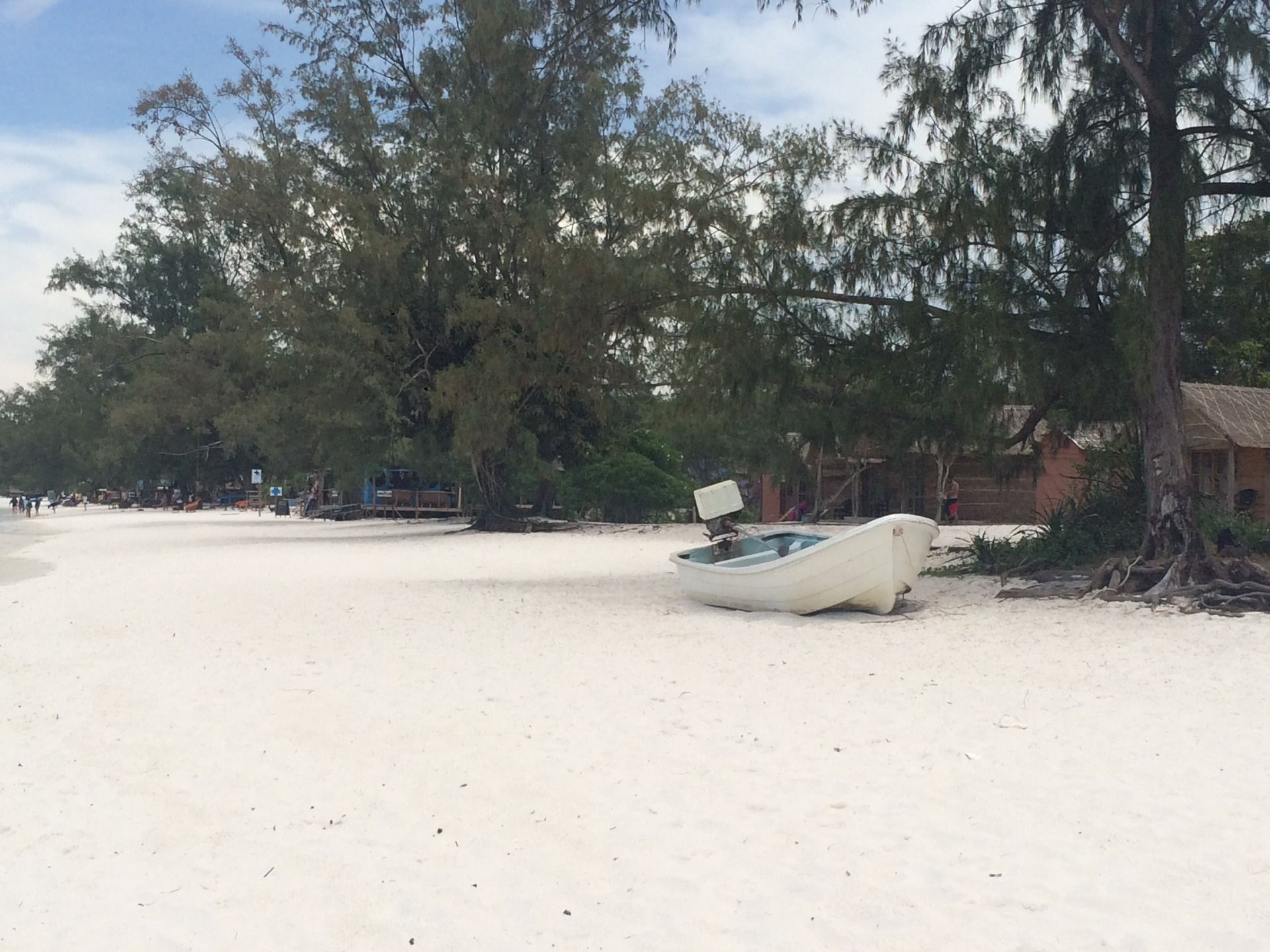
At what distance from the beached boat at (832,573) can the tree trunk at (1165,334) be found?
265 cm

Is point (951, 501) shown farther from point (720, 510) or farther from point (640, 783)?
point (640, 783)

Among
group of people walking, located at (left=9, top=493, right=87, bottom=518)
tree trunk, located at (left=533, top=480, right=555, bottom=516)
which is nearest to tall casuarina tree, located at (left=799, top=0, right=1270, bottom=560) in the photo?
tree trunk, located at (left=533, top=480, right=555, bottom=516)

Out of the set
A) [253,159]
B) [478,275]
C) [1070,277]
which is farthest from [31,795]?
[253,159]

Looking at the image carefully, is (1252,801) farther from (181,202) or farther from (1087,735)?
(181,202)

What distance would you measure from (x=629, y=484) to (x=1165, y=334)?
1847 centimetres

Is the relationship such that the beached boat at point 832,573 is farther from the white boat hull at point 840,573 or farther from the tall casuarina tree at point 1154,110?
the tall casuarina tree at point 1154,110

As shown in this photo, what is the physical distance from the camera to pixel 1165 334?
1116cm

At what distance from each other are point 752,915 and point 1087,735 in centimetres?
299

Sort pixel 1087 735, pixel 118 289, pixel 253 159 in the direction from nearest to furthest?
pixel 1087 735, pixel 253 159, pixel 118 289

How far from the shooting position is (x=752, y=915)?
11.7 ft

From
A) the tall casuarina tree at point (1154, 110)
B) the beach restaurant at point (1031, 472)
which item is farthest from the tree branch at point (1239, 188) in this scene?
the beach restaurant at point (1031, 472)

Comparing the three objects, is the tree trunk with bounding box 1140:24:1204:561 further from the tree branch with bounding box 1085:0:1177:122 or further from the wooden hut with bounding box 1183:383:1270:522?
the wooden hut with bounding box 1183:383:1270:522

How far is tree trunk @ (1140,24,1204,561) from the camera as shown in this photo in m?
10.8

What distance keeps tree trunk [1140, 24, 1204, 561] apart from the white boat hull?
265 cm
